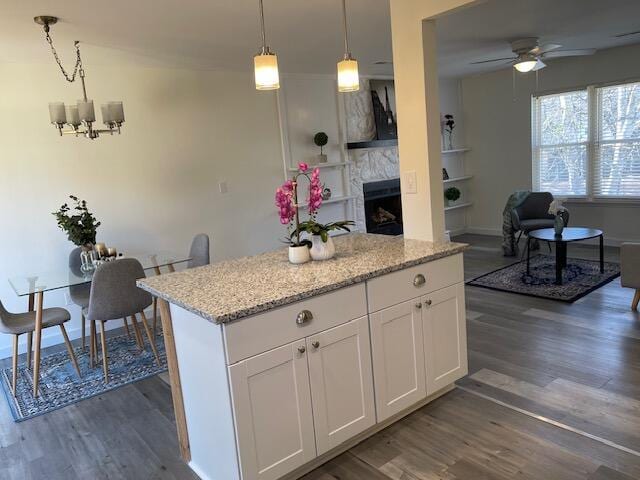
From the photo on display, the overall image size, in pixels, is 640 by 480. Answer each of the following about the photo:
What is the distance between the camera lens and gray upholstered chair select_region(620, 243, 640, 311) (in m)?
3.75

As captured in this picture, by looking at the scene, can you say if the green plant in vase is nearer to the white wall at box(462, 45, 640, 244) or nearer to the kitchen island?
the white wall at box(462, 45, 640, 244)

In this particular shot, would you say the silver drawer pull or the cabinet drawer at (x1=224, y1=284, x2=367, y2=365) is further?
the silver drawer pull

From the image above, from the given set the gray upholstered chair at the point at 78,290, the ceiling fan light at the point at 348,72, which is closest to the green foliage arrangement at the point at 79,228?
the gray upholstered chair at the point at 78,290

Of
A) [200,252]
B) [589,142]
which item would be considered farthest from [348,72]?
[589,142]

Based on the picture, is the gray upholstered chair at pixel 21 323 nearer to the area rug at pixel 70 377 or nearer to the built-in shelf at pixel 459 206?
the area rug at pixel 70 377

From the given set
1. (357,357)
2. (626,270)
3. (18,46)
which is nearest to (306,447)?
(357,357)

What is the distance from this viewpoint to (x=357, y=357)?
Answer: 2248 mm

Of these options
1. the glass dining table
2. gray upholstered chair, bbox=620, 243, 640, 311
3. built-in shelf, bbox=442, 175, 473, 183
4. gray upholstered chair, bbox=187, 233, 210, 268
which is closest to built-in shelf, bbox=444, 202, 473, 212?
built-in shelf, bbox=442, 175, 473, 183

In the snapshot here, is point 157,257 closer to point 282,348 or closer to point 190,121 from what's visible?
point 190,121

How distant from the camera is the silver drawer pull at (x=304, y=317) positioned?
200 centimetres

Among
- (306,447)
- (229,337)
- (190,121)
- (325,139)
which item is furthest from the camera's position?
(325,139)

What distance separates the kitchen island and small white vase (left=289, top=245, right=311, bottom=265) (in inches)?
1.8

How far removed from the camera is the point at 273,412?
198 centimetres

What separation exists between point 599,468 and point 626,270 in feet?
7.47
